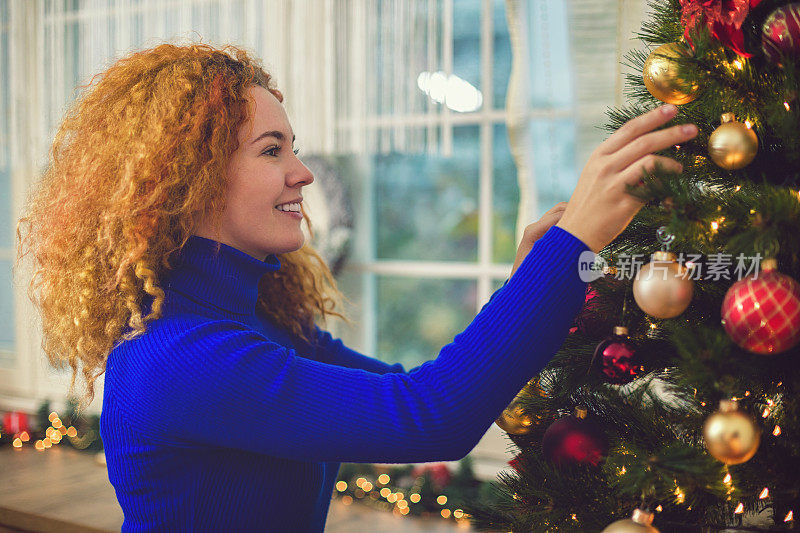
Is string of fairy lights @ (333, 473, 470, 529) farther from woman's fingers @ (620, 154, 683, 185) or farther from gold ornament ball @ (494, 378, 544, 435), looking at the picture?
woman's fingers @ (620, 154, 683, 185)

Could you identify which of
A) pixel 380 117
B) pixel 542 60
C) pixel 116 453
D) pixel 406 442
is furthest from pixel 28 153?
pixel 406 442

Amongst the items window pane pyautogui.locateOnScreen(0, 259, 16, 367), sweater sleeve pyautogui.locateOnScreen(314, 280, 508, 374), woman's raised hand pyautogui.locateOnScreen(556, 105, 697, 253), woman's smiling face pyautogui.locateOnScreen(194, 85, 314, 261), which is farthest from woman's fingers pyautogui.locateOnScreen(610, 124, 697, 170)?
window pane pyautogui.locateOnScreen(0, 259, 16, 367)

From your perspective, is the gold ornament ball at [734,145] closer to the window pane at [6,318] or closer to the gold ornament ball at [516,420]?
the gold ornament ball at [516,420]

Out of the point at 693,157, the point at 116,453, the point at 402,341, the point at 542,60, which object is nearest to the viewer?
the point at 693,157

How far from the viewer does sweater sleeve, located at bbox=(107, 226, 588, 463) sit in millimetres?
710

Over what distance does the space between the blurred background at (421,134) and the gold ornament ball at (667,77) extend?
1200mm

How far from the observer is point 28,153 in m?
2.91

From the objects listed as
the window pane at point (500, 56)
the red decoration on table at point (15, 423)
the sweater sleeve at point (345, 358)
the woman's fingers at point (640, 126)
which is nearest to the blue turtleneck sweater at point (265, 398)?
the woman's fingers at point (640, 126)

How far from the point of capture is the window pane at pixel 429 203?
227 cm

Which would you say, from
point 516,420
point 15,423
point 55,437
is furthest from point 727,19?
point 15,423

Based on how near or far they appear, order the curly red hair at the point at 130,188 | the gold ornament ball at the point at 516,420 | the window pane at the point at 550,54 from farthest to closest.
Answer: the window pane at the point at 550,54, the curly red hair at the point at 130,188, the gold ornament ball at the point at 516,420

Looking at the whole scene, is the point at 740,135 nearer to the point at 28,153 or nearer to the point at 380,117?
the point at 380,117

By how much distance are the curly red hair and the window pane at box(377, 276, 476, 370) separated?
1.32 m

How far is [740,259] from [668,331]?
141 millimetres
